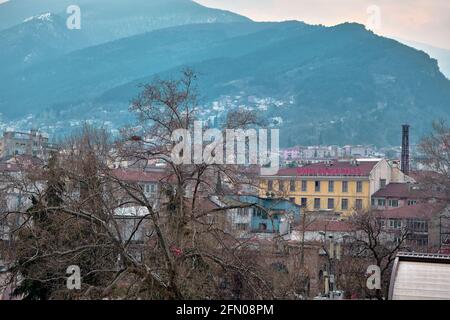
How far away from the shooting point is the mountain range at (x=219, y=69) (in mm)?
95062

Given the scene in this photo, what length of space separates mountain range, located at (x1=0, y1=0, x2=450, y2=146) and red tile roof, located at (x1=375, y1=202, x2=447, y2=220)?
4456 centimetres

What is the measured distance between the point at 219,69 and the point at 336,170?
106427mm

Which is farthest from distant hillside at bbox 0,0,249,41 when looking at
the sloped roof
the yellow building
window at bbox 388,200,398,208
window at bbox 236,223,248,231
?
window at bbox 236,223,248,231

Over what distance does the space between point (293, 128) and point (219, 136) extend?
81489 millimetres

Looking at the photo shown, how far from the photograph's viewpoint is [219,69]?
454 ft

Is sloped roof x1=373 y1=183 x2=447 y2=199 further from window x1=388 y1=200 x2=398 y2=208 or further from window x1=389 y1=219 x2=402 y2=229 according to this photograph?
window x1=389 y1=219 x2=402 y2=229

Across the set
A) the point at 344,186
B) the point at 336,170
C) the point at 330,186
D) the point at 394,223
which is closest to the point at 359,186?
the point at 344,186

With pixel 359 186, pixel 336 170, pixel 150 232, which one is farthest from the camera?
pixel 336 170

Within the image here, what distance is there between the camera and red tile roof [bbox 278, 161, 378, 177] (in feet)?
106

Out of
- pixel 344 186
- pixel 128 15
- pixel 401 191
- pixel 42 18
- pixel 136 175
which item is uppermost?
pixel 128 15

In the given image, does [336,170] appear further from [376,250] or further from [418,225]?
[376,250]

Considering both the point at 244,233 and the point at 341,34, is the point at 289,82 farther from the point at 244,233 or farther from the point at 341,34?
the point at 244,233

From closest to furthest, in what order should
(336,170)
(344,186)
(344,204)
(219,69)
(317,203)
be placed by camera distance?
(344,204) < (344,186) < (317,203) < (336,170) < (219,69)

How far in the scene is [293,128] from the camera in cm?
9131
